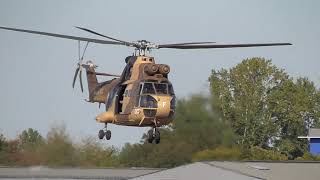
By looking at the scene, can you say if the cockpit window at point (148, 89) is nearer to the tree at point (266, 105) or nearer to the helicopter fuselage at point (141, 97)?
the helicopter fuselage at point (141, 97)

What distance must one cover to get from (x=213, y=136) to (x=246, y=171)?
8.66 m

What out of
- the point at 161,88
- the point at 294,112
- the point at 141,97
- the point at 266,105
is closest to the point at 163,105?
the point at 161,88

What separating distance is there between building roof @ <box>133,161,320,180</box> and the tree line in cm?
110

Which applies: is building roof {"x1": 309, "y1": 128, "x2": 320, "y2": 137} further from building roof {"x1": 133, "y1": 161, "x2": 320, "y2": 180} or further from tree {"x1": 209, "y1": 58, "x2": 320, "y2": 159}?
building roof {"x1": 133, "y1": 161, "x2": 320, "y2": 180}

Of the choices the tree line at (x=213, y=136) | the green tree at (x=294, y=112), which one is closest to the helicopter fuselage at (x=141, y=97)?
the tree line at (x=213, y=136)

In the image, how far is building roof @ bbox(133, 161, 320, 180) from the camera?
158 feet

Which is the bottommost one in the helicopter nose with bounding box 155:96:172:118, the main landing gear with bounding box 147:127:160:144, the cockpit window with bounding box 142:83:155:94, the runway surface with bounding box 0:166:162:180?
the runway surface with bounding box 0:166:162:180

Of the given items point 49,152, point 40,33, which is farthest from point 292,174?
point 40,33

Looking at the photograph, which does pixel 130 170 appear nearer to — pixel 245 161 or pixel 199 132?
pixel 245 161

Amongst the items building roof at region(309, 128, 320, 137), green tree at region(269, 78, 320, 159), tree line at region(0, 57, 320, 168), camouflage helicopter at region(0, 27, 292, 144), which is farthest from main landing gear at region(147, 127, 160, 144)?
building roof at region(309, 128, 320, 137)

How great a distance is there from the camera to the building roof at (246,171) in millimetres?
48031

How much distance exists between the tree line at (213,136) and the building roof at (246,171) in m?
1.10

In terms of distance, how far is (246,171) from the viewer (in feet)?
159

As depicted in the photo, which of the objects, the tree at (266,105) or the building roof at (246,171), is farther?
the tree at (266,105)
